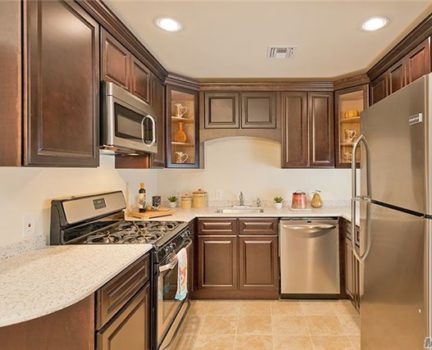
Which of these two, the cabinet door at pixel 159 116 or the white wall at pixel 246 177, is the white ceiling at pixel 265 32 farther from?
the white wall at pixel 246 177

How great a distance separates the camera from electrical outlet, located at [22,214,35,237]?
166 cm

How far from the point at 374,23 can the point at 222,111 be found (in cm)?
174

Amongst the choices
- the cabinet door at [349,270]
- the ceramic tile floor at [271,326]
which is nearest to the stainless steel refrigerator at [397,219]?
the ceramic tile floor at [271,326]

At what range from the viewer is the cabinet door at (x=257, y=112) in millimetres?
3408

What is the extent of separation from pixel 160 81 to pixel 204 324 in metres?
2.36

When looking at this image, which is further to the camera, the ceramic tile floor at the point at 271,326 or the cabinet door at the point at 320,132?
the cabinet door at the point at 320,132

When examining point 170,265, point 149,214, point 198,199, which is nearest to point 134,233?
point 170,265

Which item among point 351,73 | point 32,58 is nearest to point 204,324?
point 32,58

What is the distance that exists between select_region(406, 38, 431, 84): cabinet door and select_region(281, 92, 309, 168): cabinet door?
1193 millimetres

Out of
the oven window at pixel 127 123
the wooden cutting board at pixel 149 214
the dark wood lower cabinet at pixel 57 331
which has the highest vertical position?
the oven window at pixel 127 123

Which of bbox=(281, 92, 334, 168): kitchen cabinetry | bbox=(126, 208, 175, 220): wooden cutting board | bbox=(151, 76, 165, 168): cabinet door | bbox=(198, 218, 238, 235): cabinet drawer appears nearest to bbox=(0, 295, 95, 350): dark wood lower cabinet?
bbox=(126, 208, 175, 220): wooden cutting board

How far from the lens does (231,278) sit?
3135 millimetres

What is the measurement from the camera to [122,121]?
199cm

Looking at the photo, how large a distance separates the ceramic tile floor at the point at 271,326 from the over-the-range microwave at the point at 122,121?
1.62 m
